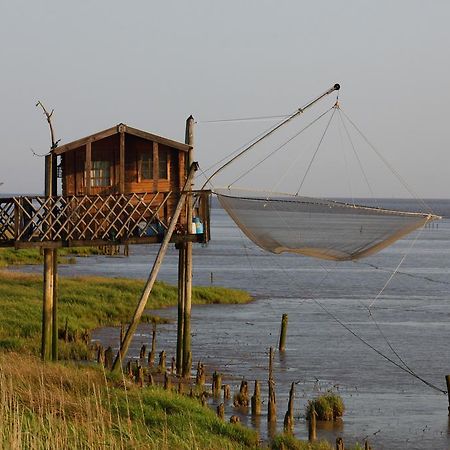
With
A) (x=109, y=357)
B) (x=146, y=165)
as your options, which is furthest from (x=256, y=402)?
(x=146, y=165)

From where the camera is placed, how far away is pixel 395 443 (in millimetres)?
23125

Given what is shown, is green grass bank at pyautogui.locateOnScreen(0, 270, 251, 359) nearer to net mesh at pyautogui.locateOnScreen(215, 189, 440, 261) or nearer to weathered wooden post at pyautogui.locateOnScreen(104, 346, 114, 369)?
weathered wooden post at pyautogui.locateOnScreen(104, 346, 114, 369)

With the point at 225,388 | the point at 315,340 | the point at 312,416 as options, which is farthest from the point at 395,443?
the point at 315,340

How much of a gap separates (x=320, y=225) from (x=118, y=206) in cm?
722

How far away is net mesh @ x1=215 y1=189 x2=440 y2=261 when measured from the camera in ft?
67.1

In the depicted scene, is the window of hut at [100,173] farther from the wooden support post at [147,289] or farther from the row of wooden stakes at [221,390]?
the row of wooden stakes at [221,390]

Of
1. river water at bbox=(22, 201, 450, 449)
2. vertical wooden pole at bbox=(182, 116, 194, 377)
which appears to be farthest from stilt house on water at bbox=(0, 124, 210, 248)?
river water at bbox=(22, 201, 450, 449)

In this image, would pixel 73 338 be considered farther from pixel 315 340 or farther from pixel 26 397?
pixel 26 397

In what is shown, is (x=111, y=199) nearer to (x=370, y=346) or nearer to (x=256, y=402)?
(x=256, y=402)

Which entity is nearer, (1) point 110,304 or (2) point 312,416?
(2) point 312,416

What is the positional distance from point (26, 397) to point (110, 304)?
1028 inches

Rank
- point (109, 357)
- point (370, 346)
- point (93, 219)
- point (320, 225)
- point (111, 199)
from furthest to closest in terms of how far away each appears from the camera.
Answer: point (370, 346)
point (111, 199)
point (109, 357)
point (93, 219)
point (320, 225)

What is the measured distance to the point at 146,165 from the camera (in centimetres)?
2842

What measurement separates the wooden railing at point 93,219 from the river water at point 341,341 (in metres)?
5.45
